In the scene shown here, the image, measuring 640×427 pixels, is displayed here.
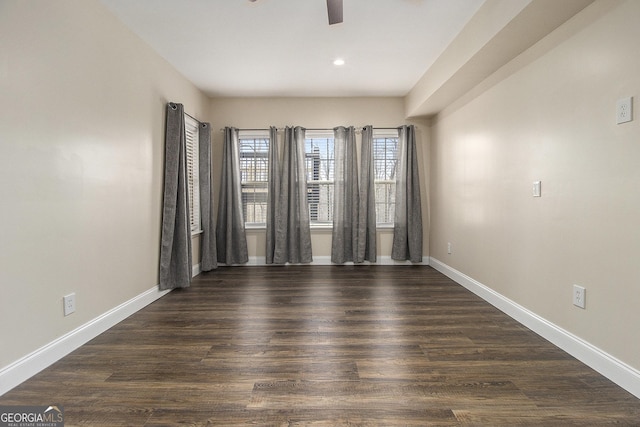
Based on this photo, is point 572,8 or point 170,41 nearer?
point 572,8

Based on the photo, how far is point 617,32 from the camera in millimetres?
1770

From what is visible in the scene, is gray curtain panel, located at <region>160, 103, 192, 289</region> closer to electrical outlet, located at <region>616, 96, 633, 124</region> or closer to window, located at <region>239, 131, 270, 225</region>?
window, located at <region>239, 131, 270, 225</region>

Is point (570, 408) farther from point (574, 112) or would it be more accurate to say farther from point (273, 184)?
point (273, 184)

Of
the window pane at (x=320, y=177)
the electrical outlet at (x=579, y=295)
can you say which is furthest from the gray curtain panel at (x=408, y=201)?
the electrical outlet at (x=579, y=295)

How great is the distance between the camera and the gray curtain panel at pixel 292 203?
466cm

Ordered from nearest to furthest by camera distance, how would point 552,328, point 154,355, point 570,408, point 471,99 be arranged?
point 570,408
point 154,355
point 552,328
point 471,99

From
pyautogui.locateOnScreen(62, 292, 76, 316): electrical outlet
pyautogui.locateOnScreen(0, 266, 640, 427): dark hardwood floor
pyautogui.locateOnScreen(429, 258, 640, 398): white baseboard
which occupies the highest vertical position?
pyautogui.locateOnScreen(62, 292, 76, 316): electrical outlet

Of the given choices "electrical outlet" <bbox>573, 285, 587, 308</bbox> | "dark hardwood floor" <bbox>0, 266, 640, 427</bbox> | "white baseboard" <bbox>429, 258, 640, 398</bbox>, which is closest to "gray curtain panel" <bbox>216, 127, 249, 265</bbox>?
"dark hardwood floor" <bbox>0, 266, 640, 427</bbox>

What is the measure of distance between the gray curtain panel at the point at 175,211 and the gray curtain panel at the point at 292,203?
1.45 metres

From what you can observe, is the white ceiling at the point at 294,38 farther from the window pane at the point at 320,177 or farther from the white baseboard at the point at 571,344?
the white baseboard at the point at 571,344

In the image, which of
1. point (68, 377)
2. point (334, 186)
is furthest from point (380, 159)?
point (68, 377)

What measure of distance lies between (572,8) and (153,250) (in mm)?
3772

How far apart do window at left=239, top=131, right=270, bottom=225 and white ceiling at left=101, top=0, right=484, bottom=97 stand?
0.87 metres

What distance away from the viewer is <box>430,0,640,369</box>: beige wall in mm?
1734
